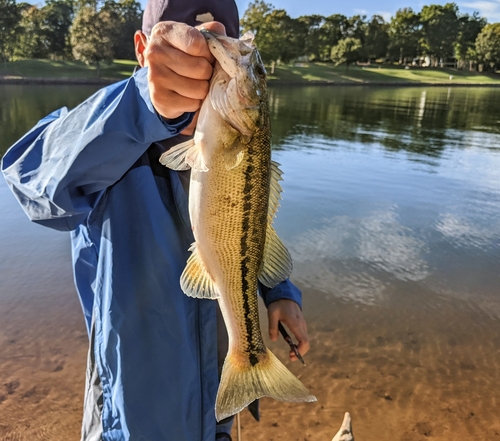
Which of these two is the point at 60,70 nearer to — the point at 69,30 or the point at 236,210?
the point at 69,30

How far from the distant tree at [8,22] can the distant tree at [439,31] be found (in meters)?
60.7

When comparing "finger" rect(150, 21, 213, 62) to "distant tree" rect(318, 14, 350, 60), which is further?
"distant tree" rect(318, 14, 350, 60)

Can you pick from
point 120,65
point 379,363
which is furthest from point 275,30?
point 379,363

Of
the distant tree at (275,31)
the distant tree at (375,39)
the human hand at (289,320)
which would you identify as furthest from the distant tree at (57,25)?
the human hand at (289,320)

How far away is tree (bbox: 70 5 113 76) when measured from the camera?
4478 cm

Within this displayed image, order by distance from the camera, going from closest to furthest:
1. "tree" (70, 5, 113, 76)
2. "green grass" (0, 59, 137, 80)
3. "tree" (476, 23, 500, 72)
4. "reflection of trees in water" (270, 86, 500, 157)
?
"reflection of trees in water" (270, 86, 500, 157) → "green grass" (0, 59, 137, 80) → "tree" (70, 5, 113, 76) → "tree" (476, 23, 500, 72)

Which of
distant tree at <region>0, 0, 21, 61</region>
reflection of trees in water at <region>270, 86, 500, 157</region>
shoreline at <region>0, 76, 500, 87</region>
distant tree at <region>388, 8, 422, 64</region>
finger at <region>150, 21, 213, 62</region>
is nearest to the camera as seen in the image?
finger at <region>150, 21, 213, 62</region>

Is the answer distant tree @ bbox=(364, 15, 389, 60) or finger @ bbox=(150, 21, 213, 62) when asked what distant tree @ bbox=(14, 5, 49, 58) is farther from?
finger @ bbox=(150, 21, 213, 62)

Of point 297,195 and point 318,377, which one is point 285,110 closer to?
point 297,195

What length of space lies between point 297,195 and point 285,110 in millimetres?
15486

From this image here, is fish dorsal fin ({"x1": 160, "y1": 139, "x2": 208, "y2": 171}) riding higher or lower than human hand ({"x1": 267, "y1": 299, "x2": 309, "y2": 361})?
higher

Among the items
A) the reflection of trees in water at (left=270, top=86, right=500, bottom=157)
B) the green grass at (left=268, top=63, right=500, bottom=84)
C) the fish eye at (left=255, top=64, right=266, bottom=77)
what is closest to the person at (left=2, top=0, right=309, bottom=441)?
the fish eye at (left=255, top=64, right=266, bottom=77)

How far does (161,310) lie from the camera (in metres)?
1.81

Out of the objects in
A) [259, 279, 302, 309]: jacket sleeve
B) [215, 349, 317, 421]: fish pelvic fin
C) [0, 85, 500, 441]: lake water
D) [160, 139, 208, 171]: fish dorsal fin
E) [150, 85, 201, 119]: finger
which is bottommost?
[0, 85, 500, 441]: lake water
